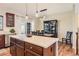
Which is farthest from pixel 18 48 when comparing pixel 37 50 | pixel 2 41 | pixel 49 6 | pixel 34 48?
pixel 2 41

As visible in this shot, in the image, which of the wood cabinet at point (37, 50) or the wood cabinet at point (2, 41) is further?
the wood cabinet at point (2, 41)

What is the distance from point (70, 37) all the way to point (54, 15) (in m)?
0.72

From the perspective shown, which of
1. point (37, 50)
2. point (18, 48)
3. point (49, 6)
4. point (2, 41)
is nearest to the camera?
point (37, 50)

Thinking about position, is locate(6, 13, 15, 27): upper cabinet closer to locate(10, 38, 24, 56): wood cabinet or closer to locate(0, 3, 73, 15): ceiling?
locate(0, 3, 73, 15): ceiling

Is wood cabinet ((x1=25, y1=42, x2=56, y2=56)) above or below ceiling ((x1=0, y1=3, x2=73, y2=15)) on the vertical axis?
below

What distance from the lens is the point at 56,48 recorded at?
1.98 metres

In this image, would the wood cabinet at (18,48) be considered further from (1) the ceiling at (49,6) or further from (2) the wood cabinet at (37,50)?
(1) the ceiling at (49,6)

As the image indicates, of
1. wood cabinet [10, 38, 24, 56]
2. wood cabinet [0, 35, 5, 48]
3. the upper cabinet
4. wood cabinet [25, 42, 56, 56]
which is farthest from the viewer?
wood cabinet [0, 35, 5, 48]

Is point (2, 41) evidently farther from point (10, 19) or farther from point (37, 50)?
point (37, 50)

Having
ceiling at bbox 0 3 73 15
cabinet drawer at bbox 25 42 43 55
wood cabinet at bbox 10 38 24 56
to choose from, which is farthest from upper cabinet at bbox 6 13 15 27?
cabinet drawer at bbox 25 42 43 55

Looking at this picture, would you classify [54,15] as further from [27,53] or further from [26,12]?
[27,53]

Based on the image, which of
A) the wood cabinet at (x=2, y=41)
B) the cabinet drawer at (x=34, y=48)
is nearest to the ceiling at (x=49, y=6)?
the cabinet drawer at (x=34, y=48)

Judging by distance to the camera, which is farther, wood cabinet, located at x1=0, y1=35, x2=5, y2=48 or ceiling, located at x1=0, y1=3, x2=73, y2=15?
wood cabinet, located at x1=0, y1=35, x2=5, y2=48

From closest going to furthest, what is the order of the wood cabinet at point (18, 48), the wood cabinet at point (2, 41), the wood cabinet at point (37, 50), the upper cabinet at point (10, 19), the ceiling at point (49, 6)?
the wood cabinet at point (37, 50) < the ceiling at point (49, 6) < the wood cabinet at point (18, 48) < the upper cabinet at point (10, 19) < the wood cabinet at point (2, 41)
